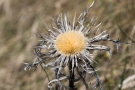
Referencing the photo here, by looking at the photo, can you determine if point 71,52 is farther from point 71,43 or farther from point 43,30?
point 43,30

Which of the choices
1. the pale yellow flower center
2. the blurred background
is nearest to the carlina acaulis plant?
the pale yellow flower center

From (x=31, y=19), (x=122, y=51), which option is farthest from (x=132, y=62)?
(x=31, y=19)

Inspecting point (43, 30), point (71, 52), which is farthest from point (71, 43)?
point (43, 30)

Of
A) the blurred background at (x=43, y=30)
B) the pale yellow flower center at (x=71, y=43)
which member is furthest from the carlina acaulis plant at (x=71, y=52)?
the blurred background at (x=43, y=30)

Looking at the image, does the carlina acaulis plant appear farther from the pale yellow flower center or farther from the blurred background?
the blurred background

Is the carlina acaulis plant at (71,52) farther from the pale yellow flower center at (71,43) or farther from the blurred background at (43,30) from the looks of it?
the blurred background at (43,30)

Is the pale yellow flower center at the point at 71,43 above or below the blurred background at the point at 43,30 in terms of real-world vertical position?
below
